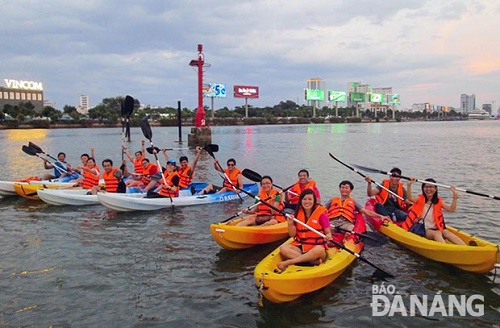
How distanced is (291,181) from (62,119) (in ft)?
302

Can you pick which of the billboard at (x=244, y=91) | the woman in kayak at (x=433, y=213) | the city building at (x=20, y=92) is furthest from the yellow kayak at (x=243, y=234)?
the city building at (x=20, y=92)

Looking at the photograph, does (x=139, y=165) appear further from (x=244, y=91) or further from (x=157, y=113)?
(x=157, y=113)

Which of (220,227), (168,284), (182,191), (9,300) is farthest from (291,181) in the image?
(9,300)

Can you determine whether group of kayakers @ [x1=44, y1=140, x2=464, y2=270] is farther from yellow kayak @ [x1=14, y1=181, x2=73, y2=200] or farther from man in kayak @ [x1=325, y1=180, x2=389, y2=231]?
yellow kayak @ [x1=14, y1=181, x2=73, y2=200]

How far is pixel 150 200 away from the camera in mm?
12016

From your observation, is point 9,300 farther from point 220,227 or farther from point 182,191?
point 182,191

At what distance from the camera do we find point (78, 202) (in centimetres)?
1279

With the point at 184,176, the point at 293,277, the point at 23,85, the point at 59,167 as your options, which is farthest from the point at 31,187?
the point at 23,85

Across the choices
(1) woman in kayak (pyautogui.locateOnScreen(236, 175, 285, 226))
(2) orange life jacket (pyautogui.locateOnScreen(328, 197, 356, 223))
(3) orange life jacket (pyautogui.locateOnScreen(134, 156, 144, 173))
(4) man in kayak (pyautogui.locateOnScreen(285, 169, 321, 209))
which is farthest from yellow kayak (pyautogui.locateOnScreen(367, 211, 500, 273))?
(3) orange life jacket (pyautogui.locateOnScreen(134, 156, 144, 173))

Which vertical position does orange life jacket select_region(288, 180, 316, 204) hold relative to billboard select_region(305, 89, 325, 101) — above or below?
below

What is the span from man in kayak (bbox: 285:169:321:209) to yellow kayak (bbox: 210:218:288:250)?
1.16m

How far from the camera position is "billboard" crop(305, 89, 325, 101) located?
132 metres

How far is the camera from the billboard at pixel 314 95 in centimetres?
13162

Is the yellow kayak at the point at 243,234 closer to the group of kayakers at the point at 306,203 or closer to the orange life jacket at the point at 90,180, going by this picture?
the group of kayakers at the point at 306,203
